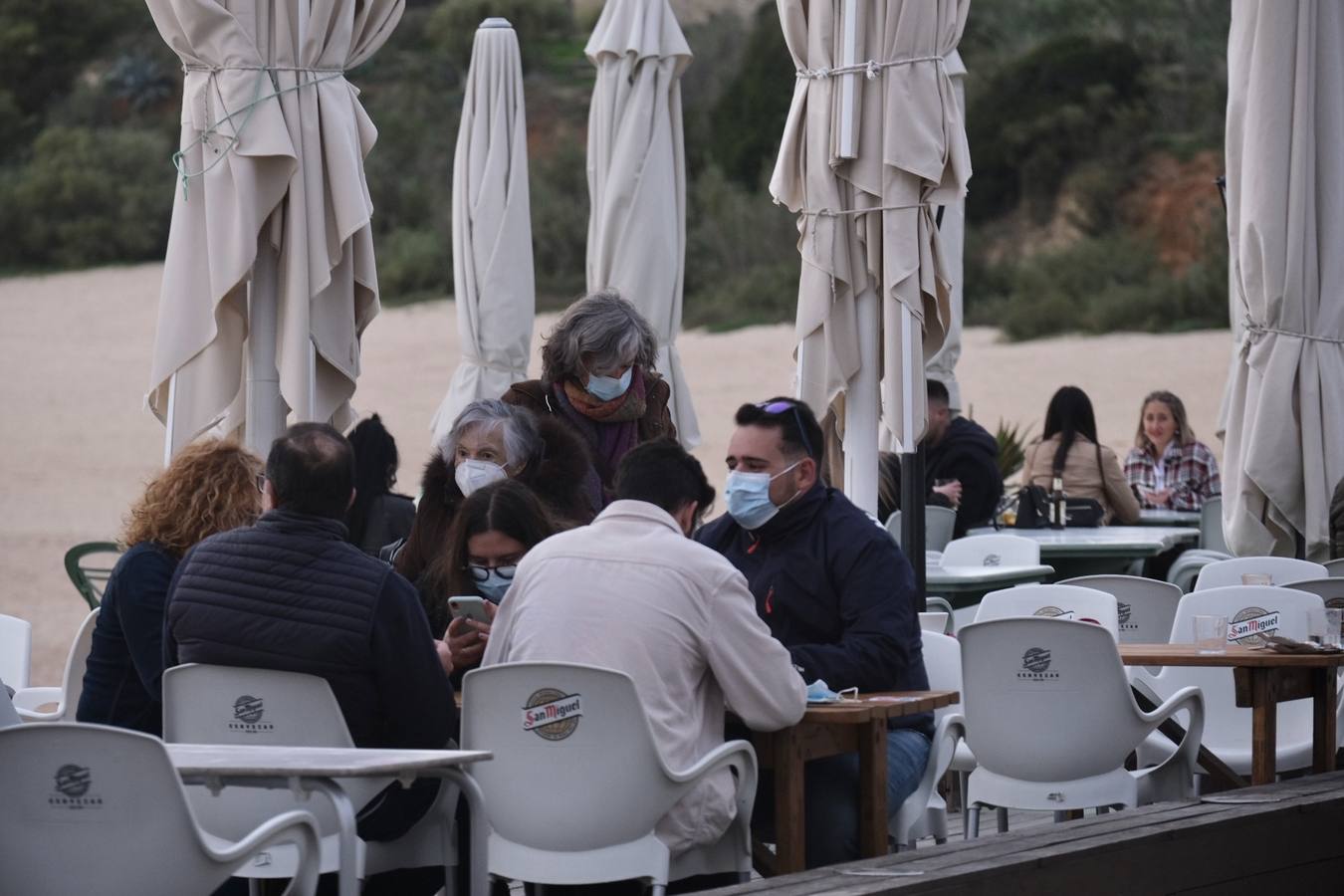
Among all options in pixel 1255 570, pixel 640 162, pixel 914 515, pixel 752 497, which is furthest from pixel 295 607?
pixel 640 162

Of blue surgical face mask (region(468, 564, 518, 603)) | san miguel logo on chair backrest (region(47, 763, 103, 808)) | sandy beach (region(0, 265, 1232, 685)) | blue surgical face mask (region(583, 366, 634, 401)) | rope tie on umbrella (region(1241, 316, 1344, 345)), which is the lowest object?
sandy beach (region(0, 265, 1232, 685))

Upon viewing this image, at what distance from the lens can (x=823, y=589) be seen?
14.3ft

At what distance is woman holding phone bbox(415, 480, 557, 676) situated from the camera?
14.3ft

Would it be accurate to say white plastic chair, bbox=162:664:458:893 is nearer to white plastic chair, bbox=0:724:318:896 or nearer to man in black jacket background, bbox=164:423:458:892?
man in black jacket background, bbox=164:423:458:892

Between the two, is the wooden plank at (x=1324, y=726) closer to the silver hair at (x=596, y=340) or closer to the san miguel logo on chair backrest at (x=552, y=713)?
the silver hair at (x=596, y=340)

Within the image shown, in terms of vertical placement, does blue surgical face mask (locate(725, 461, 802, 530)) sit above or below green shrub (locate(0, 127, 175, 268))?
below

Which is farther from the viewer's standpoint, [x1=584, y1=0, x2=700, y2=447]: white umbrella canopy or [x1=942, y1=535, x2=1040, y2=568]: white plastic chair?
[x1=584, y1=0, x2=700, y2=447]: white umbrella canopy

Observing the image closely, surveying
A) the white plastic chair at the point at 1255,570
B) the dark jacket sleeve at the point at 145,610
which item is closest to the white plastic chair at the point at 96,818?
the dark jacket sleeve at the point at 145,610

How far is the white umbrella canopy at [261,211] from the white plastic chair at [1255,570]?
9.11 ft

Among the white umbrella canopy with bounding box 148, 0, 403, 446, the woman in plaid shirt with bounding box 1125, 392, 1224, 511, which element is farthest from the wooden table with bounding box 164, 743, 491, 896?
the woman in plaid shirt with bounding box 1125, 392, 1224, 511

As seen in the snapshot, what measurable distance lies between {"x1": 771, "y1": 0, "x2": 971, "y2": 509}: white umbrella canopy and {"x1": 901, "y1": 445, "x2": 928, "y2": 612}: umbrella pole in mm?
153

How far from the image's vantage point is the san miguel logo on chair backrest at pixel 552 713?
3494 mm

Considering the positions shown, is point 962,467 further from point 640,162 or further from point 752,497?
point 752,497

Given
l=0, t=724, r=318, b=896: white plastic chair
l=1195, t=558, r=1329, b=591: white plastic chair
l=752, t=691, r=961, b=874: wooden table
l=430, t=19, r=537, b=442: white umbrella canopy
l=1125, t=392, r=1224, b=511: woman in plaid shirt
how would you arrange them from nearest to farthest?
l=0, t=724, r=318, b=896: white plastic chair → l=752, t=691, r=961, b=874: wooden table → l=1195, t=558, r=1329, b=591: white plastic chair → l=430, t=19, r=537, b=442: white umbrella canopy → l=1125, t=392, r=1224, b=511: woman in plaid shirt
